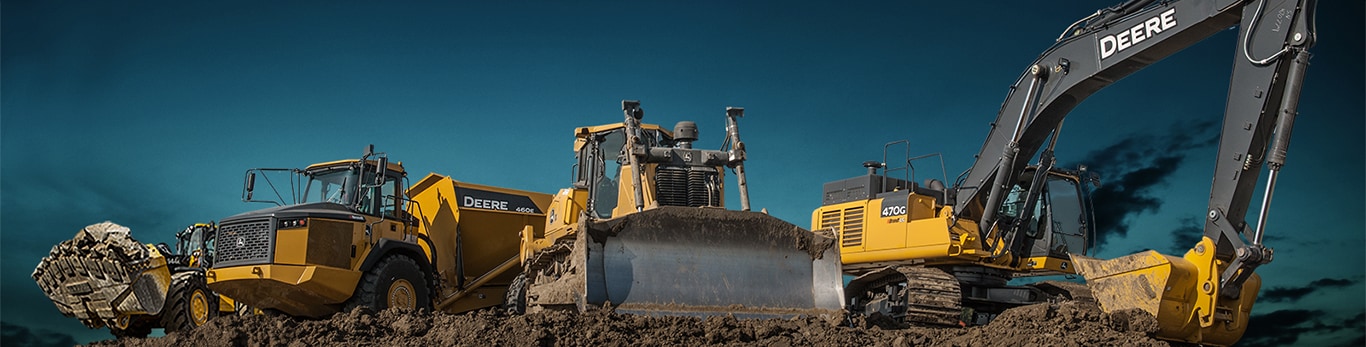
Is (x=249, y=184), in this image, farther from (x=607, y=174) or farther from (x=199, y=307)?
(x=607, y=174)

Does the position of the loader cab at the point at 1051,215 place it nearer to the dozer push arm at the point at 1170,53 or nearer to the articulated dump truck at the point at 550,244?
the dozer push arm at the point at 1170,53

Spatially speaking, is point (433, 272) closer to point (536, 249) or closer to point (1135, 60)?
point (536, 249)

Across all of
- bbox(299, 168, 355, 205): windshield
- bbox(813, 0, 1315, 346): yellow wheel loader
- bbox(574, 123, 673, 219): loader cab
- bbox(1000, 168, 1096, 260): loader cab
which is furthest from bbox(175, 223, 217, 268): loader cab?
bbox(1000, 168, 1096, 260): loader cab

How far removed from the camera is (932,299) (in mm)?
10812

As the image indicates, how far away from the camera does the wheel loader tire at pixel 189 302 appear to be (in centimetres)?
1307

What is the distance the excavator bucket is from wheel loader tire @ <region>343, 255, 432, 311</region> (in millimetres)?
7493

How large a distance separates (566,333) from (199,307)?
8.19 meters

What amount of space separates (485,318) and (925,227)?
20.4 feet

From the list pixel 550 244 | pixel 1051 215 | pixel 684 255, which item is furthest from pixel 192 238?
pixel 1051 215

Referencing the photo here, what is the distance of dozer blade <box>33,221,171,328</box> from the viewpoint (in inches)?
541

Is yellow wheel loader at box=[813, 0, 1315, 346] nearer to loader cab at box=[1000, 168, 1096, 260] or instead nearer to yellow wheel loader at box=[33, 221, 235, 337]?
loader cab at box=[1000, 168, 1096, 260]

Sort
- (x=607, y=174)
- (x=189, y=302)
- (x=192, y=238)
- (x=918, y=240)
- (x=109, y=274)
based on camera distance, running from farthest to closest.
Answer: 1. (x=192, y=238)
2. (x=109, y=274)
3. (x=189, y=302)
4. (x=918, y=240)
5. (x=607, y=174)

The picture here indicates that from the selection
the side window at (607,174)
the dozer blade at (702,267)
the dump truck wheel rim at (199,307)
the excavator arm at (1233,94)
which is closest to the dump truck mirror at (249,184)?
the dump truck wheel rim at (199,307)

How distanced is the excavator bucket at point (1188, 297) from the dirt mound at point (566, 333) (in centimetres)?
113
